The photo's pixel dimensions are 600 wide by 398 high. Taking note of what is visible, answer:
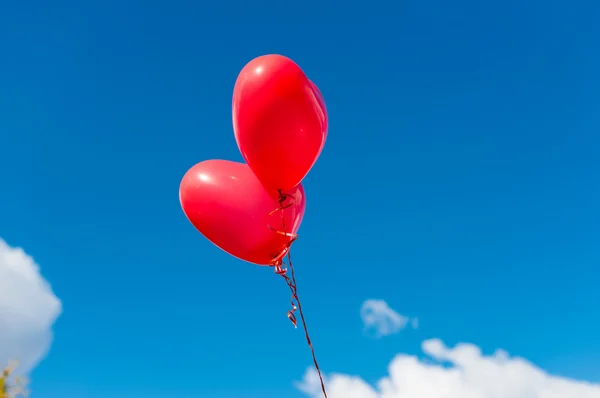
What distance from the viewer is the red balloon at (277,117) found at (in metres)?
4.52

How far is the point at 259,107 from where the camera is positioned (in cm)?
457

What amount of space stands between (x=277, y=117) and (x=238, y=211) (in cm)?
119

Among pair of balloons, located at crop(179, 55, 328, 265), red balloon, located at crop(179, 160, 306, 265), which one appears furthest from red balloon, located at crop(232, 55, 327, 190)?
red balloon, located at crop(179, 160, 306, 265)

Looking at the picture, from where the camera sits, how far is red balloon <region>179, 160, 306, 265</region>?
5.11 meters

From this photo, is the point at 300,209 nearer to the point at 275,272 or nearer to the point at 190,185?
the point at 275,272

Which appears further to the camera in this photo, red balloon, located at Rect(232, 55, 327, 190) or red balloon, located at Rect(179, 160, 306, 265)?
red balloon, located at Rect(179, 160, 306, 265)

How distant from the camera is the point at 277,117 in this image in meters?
4.55

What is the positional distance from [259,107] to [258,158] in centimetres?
A: 54

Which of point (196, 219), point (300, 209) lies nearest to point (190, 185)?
point (196, 219)

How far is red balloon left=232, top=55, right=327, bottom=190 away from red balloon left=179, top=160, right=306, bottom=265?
29cm

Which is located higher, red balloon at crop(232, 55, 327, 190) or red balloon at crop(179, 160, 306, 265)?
red balloon at crop(232, 55, 327, 190)

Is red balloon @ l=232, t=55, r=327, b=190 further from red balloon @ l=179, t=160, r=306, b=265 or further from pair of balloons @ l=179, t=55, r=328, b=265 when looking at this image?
red balloon @ l=179, t=160, r=306, b=265

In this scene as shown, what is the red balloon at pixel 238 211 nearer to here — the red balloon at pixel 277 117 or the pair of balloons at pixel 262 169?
the pair of balloons at pixel 262 169

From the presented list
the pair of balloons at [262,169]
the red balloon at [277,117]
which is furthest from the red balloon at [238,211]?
the red balloon at [277,117]
